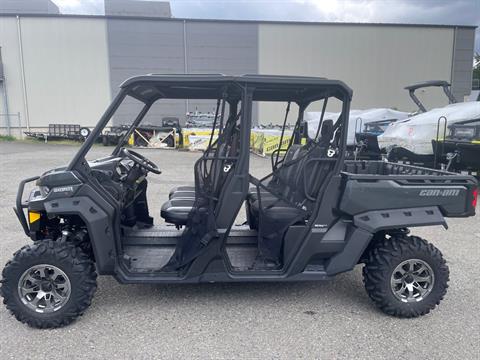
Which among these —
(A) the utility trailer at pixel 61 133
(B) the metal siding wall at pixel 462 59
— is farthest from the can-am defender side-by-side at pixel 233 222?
(B) the metal siding wall at pixel 462 59

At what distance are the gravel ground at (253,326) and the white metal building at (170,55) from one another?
66.5 feet

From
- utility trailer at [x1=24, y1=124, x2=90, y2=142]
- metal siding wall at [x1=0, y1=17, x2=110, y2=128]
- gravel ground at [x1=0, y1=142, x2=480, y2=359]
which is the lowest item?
gravel ground at [x1=0, y1=142, x2=480, y2=359]

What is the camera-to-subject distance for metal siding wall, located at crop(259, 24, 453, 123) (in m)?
24.4

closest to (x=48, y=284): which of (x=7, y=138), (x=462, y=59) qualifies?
(x=7, y=138)

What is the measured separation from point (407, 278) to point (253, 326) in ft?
4.40

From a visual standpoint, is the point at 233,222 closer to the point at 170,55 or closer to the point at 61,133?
the point at 61,133

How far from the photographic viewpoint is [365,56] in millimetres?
24844

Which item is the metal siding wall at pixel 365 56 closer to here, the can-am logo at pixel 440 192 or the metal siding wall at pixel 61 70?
the metal siding wall at pixel 61 70

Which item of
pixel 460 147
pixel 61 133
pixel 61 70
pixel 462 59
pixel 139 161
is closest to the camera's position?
pixel 139 161

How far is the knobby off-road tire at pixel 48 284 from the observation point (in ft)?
9.73

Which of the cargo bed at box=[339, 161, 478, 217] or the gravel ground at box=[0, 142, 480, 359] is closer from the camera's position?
the gravel ground at box=[0, 142, 480, 359]

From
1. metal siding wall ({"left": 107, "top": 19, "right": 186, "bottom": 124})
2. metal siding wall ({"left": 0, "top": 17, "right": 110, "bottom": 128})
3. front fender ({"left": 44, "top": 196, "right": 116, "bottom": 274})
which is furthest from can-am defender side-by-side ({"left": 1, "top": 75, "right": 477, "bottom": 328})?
metal siding wall ({"left": 0, "top": 17, "right": 110, "bottom": 128})

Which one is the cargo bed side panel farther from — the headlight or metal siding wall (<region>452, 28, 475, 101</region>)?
metal siding wall (<region>452, 28, 475, 101</region>)

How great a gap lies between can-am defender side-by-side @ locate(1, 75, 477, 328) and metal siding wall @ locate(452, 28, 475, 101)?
26361 mm
